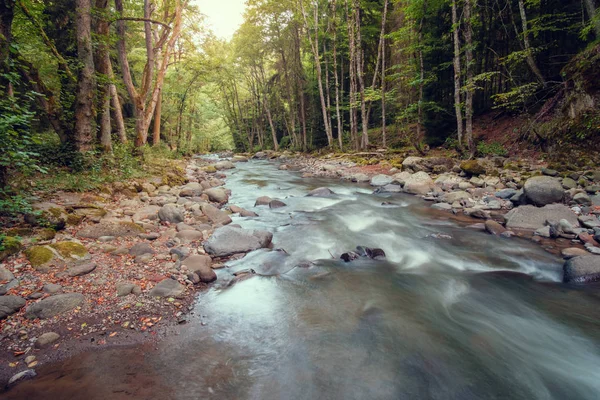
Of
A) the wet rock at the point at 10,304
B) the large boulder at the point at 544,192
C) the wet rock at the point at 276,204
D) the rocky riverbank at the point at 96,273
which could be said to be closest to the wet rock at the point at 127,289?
the rocky riverbank at the point at 96,273

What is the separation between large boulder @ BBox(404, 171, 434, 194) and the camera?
10375 millimetres

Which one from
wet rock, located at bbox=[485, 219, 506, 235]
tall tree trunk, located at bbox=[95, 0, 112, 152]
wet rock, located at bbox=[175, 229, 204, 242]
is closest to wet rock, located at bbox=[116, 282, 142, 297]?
wet rock, located at bbox=[175, 229, 204, 242]

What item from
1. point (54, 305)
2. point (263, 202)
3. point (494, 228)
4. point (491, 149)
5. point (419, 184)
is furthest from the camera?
point (491, 149)

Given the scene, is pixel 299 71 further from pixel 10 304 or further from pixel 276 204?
pixel 10 304

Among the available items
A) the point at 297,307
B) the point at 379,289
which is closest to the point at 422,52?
the point at 379,289

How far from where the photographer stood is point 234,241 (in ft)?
18.4

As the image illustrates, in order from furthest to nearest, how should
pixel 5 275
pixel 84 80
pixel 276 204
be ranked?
pixel 276 204
pixel 84 80
pixel 5 275

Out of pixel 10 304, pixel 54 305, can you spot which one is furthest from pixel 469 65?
pixel 10 304

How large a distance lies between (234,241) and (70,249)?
2.54m

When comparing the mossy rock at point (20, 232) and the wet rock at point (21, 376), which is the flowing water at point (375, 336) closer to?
the wet rock at point (21, 376)

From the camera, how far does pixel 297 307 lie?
13.2ft

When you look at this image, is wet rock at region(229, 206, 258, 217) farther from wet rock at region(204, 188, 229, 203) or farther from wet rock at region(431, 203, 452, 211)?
wet rock at region(431, 203, 452, 211)

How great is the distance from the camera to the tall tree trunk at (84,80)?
7102mm

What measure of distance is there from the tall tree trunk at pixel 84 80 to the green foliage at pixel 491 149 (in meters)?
14.2
